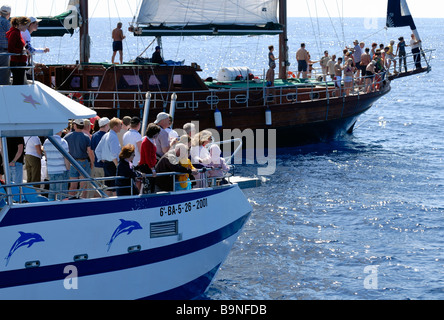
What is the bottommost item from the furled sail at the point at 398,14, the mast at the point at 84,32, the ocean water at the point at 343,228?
the ocean water at the point at 343,228

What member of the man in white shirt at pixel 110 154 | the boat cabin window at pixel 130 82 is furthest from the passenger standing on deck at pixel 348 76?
the man in white shirt at pixel 110 154

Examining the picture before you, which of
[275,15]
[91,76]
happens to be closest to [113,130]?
[91,76]

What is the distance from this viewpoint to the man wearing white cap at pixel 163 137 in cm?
1430

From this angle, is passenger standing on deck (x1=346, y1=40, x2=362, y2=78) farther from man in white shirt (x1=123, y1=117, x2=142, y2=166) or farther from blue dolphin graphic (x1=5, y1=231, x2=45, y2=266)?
blue dolphin graphic (x1=5, y1=231, x2=45, y2=266)

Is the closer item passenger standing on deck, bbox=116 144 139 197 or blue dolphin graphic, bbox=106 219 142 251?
blue dolphin graphic, bbox=106 219 142 251

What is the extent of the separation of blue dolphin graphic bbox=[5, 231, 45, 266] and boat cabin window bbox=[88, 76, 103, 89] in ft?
51.4

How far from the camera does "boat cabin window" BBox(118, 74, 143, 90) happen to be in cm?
2685

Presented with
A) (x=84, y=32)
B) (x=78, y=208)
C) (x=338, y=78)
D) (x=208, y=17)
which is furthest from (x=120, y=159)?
(x=338, y=78)

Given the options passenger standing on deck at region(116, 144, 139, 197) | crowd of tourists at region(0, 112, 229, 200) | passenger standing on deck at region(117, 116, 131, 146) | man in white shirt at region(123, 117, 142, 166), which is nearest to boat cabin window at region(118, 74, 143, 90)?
passenger standing on deck at region(117, 116, 131, 146)

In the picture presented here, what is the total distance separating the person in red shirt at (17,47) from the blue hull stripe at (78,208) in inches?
83.6

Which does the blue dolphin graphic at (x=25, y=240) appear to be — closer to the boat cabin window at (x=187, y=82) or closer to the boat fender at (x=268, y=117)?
the boat cabin window at (x=187, y=82)

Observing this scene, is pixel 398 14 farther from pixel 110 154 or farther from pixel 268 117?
pixel 110 154

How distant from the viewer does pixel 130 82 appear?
27.0 meters

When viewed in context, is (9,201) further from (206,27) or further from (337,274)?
(206,27)
